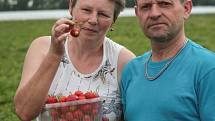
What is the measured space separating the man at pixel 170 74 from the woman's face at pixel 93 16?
343mm

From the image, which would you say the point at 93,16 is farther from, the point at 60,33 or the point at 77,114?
the point at 77,114

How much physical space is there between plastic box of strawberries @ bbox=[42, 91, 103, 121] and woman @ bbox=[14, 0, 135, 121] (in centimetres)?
15

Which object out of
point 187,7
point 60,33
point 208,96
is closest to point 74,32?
point 60,33

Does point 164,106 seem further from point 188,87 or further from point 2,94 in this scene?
point 2,94

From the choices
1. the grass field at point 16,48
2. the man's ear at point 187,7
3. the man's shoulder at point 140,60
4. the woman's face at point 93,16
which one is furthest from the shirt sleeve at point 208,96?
the grass field at point 16,48

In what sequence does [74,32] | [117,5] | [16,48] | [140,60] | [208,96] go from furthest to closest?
[16,48] → [117,5] → [140,60] → [74,32] → [208,96]

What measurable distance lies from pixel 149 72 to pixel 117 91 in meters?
0.55

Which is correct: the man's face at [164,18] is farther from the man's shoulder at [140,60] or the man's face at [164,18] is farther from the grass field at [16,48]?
the grass field at [16,48]

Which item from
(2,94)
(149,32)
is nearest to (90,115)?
(149,32)

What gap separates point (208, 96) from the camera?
277 cm

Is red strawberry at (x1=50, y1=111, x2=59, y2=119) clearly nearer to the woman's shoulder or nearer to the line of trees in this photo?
the woman's shoulder

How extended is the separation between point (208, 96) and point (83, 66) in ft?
3.49

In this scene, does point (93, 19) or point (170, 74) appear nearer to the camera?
point (170, 74)

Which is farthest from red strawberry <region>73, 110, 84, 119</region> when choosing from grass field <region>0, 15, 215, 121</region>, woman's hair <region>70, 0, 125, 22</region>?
grass field <region>0, 15, 215, 121</region>
